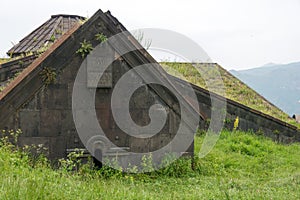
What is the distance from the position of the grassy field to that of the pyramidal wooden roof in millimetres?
5545

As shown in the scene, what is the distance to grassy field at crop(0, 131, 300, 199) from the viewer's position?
148 inches

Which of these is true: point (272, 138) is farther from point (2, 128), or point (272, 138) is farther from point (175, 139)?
point (2, 128)

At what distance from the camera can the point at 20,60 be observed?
8211mm

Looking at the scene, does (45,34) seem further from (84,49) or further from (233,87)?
(233,87)

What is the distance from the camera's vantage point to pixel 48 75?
5.91 m


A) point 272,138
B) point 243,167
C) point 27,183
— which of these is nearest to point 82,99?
point 27,183

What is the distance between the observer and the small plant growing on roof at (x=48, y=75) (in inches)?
232

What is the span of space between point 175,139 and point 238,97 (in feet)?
22.8

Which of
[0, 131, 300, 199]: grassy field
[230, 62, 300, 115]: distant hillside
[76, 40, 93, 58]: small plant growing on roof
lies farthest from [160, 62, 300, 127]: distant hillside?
[230, 62, 300, 115]: distant hillside

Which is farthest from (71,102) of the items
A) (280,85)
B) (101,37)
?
(280,85)

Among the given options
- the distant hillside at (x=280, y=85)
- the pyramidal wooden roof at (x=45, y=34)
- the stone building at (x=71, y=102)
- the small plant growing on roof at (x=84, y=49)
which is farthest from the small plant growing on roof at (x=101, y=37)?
the distant hillside at (x=280, y=85)

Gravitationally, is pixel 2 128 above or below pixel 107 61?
below

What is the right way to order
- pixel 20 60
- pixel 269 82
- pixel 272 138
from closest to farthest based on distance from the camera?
pixel 20 60
pixel 272 138
pixel 269 82

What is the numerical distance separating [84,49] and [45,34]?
627cm
